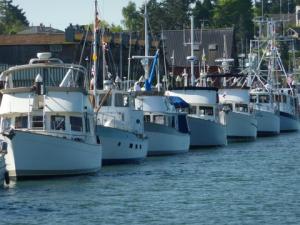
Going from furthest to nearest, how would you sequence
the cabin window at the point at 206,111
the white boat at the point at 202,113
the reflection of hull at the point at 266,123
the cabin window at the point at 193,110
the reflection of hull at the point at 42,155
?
1. the reflection of hull at the point at 266,123
2. the cabin window at the point at 206,111
3. the cabin window at the point at 193,110
4. the white boat at the point at 202,113
5. the reflection of hull at the point at 42,155

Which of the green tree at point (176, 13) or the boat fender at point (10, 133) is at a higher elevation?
the green tree at point (176, 13)

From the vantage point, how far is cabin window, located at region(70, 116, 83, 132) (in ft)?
176

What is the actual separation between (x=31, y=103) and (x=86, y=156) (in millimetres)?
3094

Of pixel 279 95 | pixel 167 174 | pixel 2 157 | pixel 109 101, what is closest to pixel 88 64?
pixel 279 95

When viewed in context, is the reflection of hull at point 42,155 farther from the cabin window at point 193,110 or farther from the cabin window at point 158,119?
the cabin window at point 193,110

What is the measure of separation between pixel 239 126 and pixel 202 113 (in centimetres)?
997

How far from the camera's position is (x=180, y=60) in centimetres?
13862

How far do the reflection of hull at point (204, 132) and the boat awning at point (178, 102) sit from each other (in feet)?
4.08

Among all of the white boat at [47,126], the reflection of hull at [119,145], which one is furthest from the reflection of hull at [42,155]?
the reflection of hull at [119,145]

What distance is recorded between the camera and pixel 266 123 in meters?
99.2

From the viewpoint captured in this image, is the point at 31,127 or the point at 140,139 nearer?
the point at 31,127

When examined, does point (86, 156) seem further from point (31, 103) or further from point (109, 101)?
point (109, 101)

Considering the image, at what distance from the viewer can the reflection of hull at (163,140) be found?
68.6 m

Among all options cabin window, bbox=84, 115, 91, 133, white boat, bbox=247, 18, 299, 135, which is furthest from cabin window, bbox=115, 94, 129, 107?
white boat, bbox=247, 18, 299, 135
